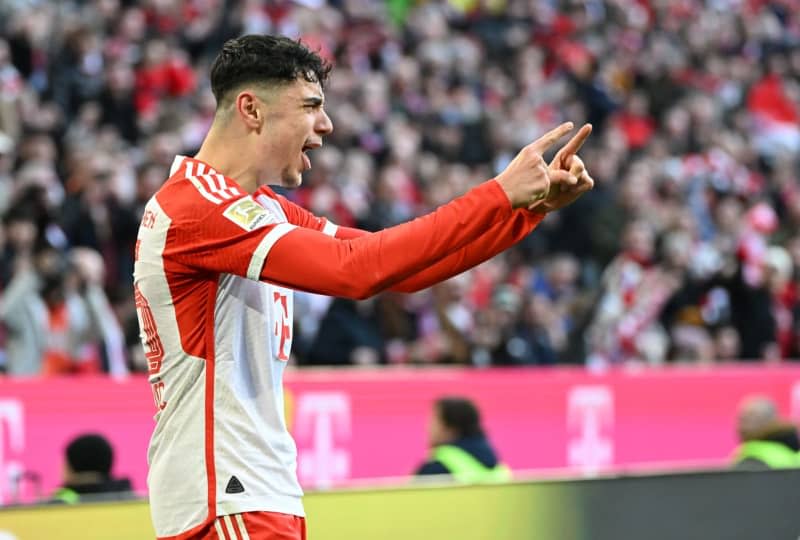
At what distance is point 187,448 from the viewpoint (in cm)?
324

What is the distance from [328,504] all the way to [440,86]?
11.2m

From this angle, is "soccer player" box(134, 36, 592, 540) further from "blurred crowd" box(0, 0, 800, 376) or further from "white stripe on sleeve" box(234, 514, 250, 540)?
"blurred crowd" box(0, 0, 800, 376)

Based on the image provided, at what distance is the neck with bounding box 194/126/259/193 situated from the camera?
335 cm

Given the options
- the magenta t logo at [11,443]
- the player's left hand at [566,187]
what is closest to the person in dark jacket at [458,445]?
the magenta t logo at [11,443]

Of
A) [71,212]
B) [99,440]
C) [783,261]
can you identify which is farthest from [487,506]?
[783,261]

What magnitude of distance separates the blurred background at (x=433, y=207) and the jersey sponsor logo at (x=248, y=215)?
420 centimetres

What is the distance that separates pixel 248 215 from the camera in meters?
3.10

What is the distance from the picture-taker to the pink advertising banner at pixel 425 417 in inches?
333

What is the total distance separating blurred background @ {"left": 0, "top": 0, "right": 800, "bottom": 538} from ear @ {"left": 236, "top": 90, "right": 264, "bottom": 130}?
13.4 ft

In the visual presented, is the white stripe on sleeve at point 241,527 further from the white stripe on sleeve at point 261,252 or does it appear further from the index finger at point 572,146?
the index finger at point 572,146

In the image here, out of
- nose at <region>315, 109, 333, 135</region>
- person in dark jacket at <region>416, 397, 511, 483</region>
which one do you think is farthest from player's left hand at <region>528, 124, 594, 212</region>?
person in dark jacket at <region>416, 397, 511, 483</region>

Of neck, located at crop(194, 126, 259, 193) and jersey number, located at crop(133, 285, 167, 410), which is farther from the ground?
neck, located at crop(194, 126, 259, 193)

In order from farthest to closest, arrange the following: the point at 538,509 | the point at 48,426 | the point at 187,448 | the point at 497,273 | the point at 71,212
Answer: the point at 497,273 → the point at 71,212 → the point at 48,426 → the point at 538,509 → the point at 187,448

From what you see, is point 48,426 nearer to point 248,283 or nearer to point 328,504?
point 328,504
